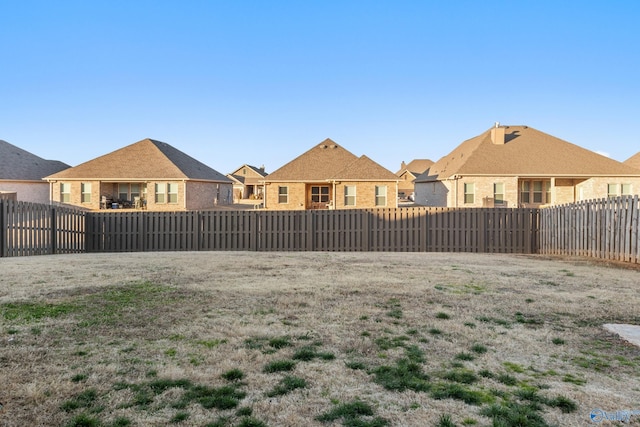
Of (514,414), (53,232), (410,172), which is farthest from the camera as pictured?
(410,172)

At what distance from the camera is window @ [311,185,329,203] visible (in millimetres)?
34500

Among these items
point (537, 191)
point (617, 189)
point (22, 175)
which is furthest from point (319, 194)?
point (22, 175)

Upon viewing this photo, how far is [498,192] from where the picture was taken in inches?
1248

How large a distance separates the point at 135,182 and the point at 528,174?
91.1ft

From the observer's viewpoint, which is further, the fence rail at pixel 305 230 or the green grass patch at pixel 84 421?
the fence rail at pixel 305 230

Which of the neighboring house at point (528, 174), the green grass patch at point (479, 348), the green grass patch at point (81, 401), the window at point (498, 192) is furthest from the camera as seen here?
the window at point (498, 192)

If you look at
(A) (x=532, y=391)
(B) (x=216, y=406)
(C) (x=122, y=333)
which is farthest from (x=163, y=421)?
(A) (x=532, y=391)

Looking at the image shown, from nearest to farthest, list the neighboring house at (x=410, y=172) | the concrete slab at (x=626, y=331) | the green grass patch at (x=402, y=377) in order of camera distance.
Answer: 1. the green grass patch at (x=402, y=377)
2. the concrete slab at (x=626, y=331)
3. the neighboring house at (x=410, y=172)

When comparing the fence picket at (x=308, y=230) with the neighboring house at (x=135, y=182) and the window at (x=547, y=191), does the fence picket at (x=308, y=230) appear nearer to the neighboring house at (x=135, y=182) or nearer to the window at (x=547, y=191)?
the neighboring house at (x=135, y=182)

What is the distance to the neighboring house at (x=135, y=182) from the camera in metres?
33.0

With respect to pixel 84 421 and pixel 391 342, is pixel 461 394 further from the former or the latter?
pixel 84 421

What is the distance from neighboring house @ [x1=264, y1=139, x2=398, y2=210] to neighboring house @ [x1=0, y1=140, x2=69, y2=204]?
59.8 ft

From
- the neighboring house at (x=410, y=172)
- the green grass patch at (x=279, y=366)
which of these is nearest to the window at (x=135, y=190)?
the green grass patch at (x=279, y=366)

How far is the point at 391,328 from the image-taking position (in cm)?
Answer: 534
